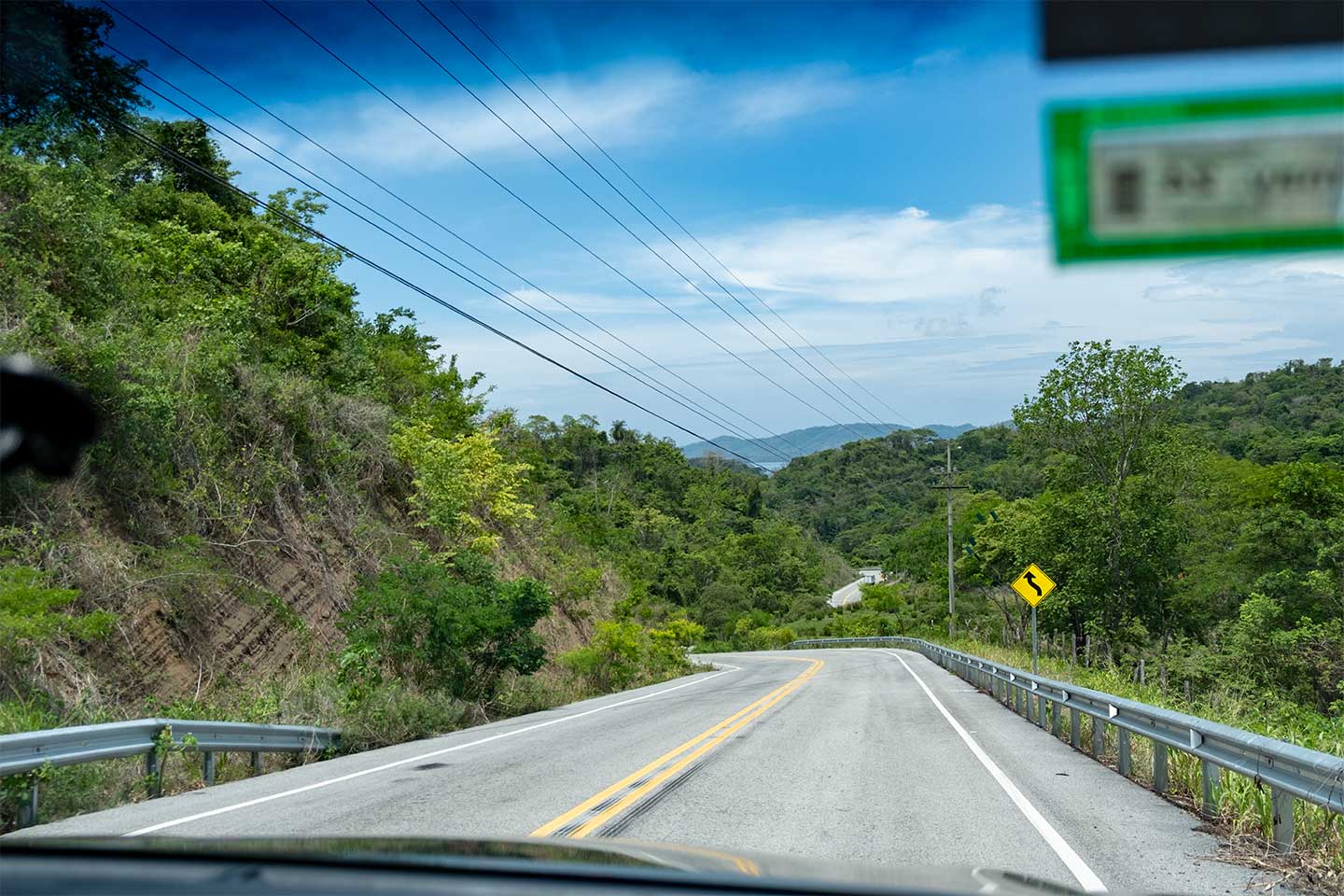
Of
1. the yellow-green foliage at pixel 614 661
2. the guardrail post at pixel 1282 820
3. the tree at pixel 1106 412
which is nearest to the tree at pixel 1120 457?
the tree at pixel 1106 412

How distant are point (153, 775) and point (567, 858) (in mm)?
8433

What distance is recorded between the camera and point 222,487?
20.2 metres

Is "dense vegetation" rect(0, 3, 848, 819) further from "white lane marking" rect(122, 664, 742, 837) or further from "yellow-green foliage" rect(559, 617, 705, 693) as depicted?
"white lane marking" rect(122, 664, 742, 837)

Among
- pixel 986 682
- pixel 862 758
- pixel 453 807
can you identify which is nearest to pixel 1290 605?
pixel 986 682

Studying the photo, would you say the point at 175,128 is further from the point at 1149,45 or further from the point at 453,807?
the point at 1149,45

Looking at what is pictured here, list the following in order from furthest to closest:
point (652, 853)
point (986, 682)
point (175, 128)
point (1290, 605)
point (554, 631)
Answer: point (1290, 605), point (554, 631), point (175, 128), point (986, 682), point (652, 853)

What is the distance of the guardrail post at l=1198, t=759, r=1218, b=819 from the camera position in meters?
9.11

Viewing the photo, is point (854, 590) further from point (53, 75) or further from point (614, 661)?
point (53, 75)

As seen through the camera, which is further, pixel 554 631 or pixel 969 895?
pixel 554 631

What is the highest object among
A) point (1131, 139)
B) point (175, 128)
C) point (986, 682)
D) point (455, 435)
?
point (175, 128)

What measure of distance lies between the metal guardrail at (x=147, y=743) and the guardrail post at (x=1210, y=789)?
942 cm

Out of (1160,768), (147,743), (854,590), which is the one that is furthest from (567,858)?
(854,590)

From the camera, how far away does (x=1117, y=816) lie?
9.21m

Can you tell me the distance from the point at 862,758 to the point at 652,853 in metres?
9.44
